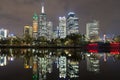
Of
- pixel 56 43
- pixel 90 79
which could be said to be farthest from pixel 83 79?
pixel 56 43

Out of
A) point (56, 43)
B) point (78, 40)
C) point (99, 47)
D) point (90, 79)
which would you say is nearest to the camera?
point (90, 79)

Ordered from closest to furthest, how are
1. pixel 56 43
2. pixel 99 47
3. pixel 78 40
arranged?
pixel 99 47
pixel 78 40
pixel 56 43

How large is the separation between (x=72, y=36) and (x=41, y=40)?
102 ft

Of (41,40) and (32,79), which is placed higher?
(41,40)

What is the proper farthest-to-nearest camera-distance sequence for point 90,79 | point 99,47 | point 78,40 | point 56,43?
point 56,43 < point 78,40 < point 99,47 < point 90,79

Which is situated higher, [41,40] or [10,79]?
[41,40]

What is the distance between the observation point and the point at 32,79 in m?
24.3

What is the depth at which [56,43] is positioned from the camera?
176250mm

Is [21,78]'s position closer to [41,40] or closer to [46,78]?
[46,78]

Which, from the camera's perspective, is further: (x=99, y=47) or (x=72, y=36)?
(x=72, y=36)

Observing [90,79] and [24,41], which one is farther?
[24,41]

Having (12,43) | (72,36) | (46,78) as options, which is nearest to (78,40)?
(72,36)

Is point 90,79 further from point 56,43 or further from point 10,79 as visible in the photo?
point 56,43

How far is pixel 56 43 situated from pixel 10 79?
152081mm
